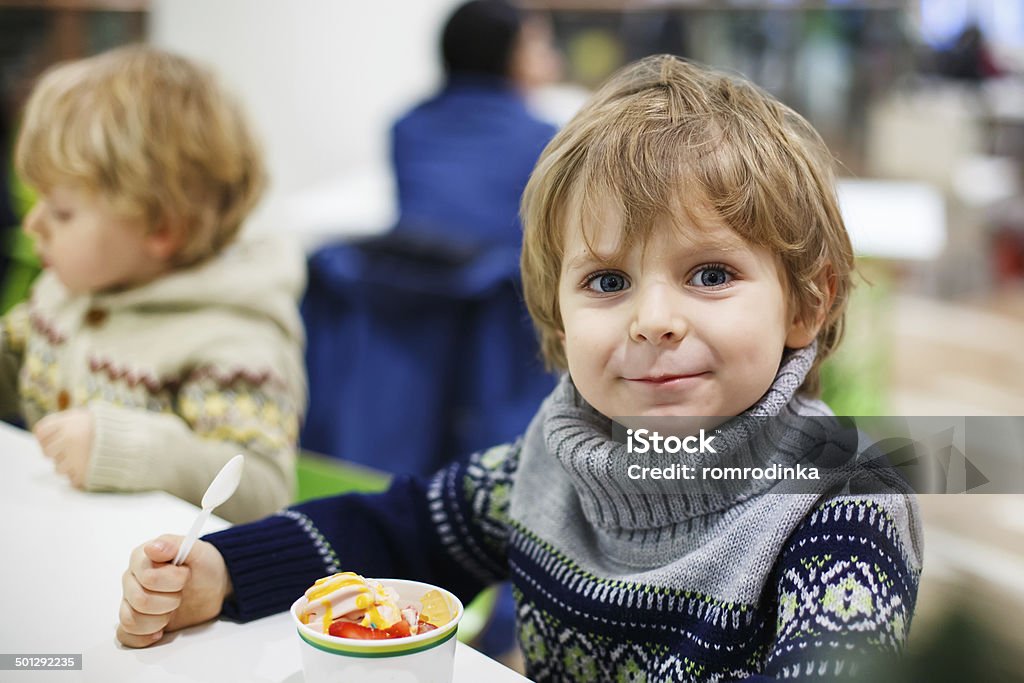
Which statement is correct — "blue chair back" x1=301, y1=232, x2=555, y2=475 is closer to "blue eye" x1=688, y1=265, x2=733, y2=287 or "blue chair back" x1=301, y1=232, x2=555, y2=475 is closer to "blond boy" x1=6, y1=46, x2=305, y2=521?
"blond boy" x1=6, y1=46, x2=305, y2=521

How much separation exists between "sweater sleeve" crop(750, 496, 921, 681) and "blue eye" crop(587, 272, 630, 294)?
20 centimetres

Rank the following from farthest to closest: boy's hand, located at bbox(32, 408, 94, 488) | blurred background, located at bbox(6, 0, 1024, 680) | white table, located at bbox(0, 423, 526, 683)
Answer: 1. blurred background, located at bbox(6, 0, 1024, 680)
2. boy's hand, located at bbox(32, 408, 94, 488)
3. white table, located at bbox(0, 423, 526, 683)

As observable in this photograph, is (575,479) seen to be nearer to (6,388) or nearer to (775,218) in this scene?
(775,218)

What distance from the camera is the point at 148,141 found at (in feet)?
4.28

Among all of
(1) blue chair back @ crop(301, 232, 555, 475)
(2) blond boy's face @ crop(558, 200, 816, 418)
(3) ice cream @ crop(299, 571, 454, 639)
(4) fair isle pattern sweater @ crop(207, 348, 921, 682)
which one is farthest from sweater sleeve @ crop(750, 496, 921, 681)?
(1) blue chair back @ crop(301, 232, 555, 475)

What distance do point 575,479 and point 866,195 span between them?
8.15ft

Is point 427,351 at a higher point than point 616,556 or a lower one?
lower

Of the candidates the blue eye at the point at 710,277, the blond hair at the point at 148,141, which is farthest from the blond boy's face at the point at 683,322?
the blond hair at the point at 148,141

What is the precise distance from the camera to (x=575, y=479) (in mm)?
839

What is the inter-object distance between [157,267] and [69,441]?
1.15ft

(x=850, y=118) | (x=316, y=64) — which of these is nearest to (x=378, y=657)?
(x=316, y=64)

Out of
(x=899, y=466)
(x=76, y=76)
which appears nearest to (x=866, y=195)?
(x=76, y=76)

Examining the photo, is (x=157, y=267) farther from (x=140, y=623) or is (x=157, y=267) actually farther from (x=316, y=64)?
(x=316, y=64)

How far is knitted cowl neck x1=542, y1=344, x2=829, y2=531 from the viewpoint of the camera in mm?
775
